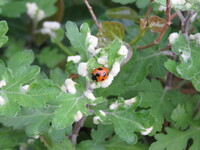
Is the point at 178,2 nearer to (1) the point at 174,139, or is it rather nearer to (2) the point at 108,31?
(2) the point at 108,31

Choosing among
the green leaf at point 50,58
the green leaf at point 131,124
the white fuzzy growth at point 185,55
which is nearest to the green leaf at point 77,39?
the green leaf at point 131,124

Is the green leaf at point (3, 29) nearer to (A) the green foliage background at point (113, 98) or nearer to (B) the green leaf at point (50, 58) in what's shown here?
(A) the green foliage background at point (113, 98)

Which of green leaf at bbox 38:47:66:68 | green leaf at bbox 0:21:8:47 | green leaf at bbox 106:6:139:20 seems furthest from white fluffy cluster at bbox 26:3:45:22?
green leaf at bbox 0:21:8:47

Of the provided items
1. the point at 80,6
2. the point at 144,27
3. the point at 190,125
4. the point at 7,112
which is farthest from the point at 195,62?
the point at 80,6

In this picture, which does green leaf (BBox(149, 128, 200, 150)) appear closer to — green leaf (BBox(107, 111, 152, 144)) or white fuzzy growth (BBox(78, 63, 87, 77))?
green leaf (BBox(107, 111, 152, 144))

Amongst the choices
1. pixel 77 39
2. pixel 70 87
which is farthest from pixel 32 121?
pixel 77 39
